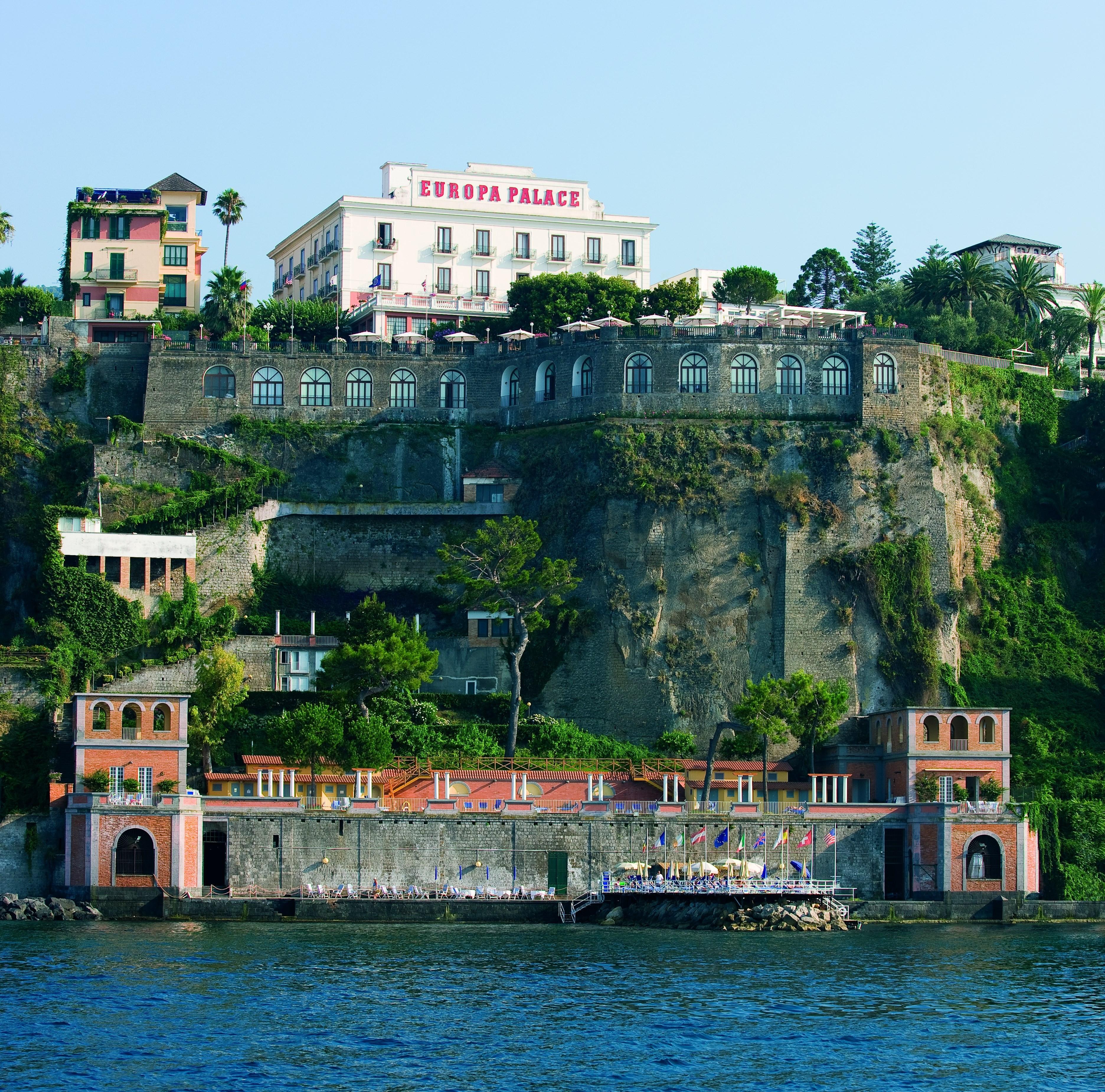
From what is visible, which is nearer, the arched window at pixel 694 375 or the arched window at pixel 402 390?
the arched window at pixel 694 375

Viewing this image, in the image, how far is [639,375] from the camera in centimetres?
10225

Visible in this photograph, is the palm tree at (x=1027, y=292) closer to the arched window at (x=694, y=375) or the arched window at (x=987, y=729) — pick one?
the arched window at (x=694, y=375)

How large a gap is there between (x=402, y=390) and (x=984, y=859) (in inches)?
1611

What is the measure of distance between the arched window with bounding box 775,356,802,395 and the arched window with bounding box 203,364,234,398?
28216mm

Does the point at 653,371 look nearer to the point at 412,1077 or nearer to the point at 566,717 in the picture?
the point at 566,717

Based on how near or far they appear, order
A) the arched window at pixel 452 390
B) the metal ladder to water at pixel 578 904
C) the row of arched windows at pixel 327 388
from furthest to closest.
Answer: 1. the arched window at pixel 452 390
2. the row of arched windows at pixel 327 388
3. the metal ladder to water at pixel 578 904

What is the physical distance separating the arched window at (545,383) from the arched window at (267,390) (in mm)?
13305

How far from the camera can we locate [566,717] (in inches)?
3691

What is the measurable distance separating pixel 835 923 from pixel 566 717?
66.6 ft

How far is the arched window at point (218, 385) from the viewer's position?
4156 inches

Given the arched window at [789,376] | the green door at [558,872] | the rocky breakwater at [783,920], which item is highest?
the arched window at [789,376]

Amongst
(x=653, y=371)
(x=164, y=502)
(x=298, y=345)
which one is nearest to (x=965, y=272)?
(x=653, y=371)

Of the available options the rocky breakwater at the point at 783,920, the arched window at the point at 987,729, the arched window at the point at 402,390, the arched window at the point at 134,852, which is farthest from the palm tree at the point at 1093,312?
the arched window at the point at 134,852

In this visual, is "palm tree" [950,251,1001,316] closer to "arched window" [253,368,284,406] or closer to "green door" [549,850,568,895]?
"arched window" [253,368,284,406]
